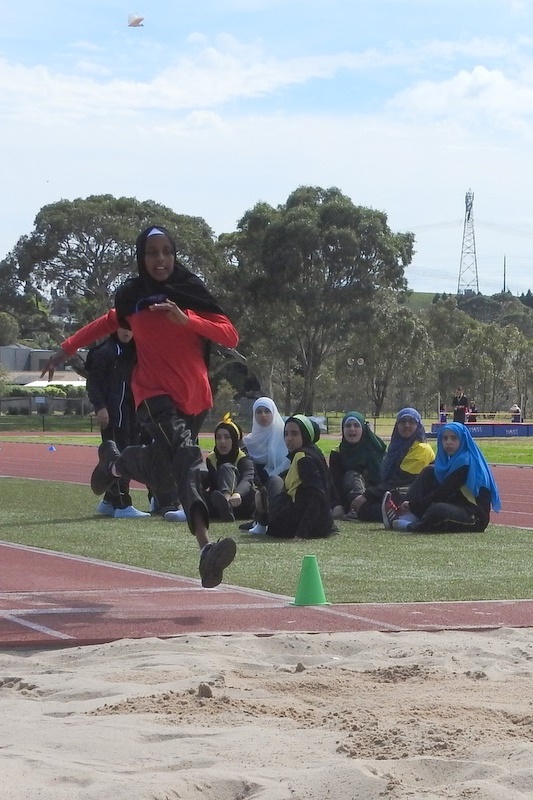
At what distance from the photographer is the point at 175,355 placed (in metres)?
7.40

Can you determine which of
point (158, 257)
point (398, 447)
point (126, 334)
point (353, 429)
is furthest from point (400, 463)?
point (158, 257)

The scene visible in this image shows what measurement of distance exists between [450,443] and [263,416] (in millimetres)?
2606

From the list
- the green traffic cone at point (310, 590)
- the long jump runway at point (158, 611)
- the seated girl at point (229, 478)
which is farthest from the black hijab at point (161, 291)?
the seated girl at point (229, 478)

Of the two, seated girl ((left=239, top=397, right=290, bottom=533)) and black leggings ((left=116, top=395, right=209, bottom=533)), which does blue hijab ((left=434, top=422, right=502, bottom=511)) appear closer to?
seated girl ((left=239, top=397, right=290, bottom=533))

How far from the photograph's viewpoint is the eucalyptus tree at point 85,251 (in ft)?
202

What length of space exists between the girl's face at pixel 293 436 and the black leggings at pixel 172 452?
4173mm

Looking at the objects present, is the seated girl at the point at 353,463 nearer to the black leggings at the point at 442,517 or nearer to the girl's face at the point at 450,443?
the black leggings at the point at 442,517

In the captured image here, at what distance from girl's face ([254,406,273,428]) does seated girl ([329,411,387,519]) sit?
2.71 feet

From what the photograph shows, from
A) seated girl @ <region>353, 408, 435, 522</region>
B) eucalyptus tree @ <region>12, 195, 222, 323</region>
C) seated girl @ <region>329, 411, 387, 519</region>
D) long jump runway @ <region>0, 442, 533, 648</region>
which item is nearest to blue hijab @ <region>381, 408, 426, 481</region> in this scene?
seated girl @ <region>353, 408, 435, 522</region>

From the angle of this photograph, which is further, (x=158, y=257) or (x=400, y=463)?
(x=400, y=463)

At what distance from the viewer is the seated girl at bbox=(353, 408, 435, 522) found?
523 inches

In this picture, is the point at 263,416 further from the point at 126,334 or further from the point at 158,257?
the point at 158,257

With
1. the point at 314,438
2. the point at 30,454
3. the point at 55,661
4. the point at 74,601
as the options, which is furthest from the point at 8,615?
the point at 30,454

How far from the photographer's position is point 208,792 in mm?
3885
